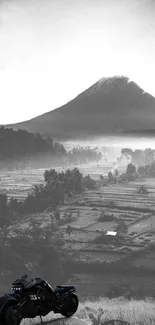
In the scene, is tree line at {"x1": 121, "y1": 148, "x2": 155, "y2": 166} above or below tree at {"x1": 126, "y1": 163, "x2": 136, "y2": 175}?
above

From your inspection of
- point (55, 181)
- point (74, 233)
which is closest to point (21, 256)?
point (74, 233)

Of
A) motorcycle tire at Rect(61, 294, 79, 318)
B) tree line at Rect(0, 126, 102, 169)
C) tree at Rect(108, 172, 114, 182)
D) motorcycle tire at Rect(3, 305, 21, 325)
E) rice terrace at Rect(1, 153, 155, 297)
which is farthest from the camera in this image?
tree line at Rect(0, 126, 102, 169)

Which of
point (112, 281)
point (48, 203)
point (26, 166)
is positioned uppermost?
point (26, 166)

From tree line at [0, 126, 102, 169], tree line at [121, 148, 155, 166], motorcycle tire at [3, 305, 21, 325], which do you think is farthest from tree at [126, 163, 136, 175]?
motorcycle tire at [3, 305, 21, 325]

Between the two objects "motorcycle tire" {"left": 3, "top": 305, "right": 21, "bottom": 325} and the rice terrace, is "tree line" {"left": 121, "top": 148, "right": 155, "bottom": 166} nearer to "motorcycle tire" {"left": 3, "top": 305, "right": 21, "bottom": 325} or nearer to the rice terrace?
the rice terrace

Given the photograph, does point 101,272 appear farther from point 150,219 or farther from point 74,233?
point 150,219

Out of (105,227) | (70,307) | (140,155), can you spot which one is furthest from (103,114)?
(70,307)
